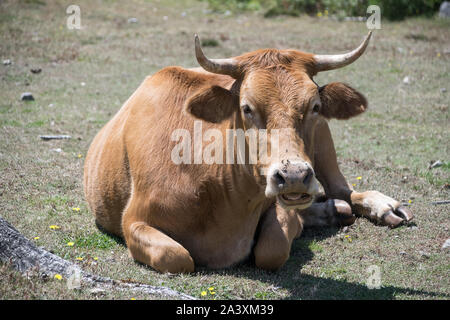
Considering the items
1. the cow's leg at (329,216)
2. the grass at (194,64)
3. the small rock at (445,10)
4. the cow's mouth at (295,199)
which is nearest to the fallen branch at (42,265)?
the grass at (194,64)

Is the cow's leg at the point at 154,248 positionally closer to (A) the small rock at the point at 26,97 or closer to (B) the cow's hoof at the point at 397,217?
(B) the cow's hoof at the point at 397,217

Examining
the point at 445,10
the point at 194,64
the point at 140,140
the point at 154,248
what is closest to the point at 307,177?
the point at 154,248

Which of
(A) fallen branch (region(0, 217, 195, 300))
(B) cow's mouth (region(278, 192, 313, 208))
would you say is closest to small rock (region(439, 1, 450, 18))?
(B) cow's mouth (region(278, 192, 313, 208))

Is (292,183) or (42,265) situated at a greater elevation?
(292,183)

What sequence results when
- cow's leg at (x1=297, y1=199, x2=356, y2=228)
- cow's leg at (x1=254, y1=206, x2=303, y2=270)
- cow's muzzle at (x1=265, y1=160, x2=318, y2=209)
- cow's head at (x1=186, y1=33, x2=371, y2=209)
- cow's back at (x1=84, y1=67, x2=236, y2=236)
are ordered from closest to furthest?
cow's muzzle at (x1=265, y1=160, x2=318, y2=209) < cow's head at (x1=186, y1=33, x2=371, y2=209) < cow's leg at (x1=254, y1=206, x2=303, y2=270) < cow's back at (x1=84, y1=67, x2=236, y2=236) < cow's leg at (x1=297, y1=199, x2=356, y2=228)

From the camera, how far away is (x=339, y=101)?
5.54 m

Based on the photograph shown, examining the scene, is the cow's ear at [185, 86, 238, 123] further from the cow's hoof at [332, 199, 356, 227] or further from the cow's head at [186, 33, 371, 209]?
the cow's hoof at [332, 199, 356, 227]

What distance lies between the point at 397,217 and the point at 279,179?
2.94m

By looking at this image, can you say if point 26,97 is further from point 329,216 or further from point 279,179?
point 279,179

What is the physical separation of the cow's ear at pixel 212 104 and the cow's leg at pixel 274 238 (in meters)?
1.24

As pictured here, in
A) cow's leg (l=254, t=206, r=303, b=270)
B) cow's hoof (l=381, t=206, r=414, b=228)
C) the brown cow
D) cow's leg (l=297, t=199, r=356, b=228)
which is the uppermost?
the brown cow

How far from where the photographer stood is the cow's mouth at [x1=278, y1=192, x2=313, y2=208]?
4.60m

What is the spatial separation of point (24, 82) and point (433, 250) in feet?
35.5

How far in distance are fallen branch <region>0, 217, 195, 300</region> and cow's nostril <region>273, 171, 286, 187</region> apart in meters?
1.22
